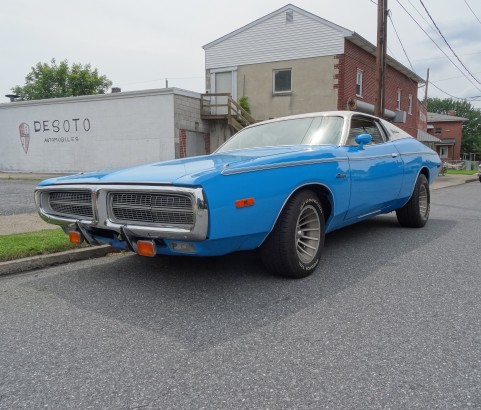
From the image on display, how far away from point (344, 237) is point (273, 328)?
3.08 meters

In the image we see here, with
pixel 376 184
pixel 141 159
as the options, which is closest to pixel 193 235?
pixel 376 184

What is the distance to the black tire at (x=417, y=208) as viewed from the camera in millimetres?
5965

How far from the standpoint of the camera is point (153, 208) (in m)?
3.10

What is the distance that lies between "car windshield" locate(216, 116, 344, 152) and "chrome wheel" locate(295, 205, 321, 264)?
91cm

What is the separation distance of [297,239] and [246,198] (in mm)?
754

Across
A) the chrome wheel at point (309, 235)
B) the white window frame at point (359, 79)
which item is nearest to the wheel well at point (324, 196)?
the chrome wheel at point (309, 235)

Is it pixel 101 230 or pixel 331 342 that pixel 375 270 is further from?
pixel 101 230

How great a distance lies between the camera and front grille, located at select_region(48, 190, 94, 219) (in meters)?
3.56

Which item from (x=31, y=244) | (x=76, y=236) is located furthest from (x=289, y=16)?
(x=76, y=236)

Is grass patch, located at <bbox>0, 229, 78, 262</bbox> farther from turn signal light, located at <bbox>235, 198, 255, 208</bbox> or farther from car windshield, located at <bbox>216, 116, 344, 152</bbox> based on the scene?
turn signal light, located at <bbox>235, 198, 255, 208</bbox>

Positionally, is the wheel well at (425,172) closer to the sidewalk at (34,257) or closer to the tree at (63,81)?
the sidewalk at (34,257)

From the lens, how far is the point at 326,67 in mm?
18438

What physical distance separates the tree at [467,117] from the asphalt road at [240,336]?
2744 inches

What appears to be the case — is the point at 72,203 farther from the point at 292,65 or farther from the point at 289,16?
the point at 289,16
